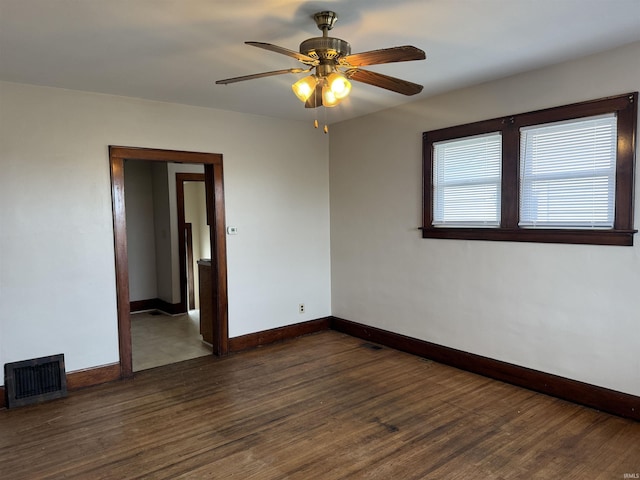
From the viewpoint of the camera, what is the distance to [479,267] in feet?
12.3

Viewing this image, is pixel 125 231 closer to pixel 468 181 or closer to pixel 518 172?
pixel 468 181

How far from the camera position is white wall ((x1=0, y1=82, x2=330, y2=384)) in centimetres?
333

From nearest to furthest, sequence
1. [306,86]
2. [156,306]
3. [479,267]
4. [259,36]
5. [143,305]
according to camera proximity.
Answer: [306,86] → [259,36] → [479,267] → [143,305] → [156,306]

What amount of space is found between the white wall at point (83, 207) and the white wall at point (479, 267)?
40.5 inches

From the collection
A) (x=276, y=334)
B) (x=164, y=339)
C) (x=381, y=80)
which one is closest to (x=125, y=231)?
(x=164, y=339)

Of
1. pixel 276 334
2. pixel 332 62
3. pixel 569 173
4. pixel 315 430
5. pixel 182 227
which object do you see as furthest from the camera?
pixel 182 227

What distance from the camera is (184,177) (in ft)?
20.7

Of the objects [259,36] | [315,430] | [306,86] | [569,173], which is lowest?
[315,430]

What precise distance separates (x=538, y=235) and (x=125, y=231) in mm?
3522

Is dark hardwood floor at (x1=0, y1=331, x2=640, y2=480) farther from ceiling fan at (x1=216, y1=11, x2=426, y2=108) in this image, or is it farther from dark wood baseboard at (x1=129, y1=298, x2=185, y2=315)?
dark wood baseboard at (x1=129, y1=298, x2=185, y2=315)

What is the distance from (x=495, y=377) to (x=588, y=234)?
4.73 ft

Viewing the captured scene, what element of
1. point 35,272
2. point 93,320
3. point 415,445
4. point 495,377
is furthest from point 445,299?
point 35,272

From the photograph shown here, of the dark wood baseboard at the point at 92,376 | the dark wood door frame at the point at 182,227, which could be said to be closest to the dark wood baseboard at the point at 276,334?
the dark wood baseboard at the point at 92,376

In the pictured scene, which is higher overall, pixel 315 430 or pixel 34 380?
pixel 34 380
